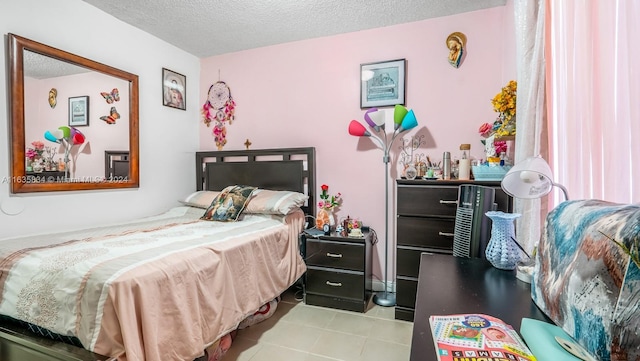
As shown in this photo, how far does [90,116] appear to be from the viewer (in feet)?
7.82

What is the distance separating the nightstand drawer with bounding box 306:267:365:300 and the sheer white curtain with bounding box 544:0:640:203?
156 cm

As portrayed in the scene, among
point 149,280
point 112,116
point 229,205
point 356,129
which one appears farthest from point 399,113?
point 112,116

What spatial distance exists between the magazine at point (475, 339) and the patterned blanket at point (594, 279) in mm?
136

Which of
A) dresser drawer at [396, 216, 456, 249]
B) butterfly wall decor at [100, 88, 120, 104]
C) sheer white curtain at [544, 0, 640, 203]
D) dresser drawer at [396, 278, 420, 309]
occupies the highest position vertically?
butterfly wall decor at [100, 88, 120, 104]

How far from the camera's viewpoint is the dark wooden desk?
30.3 inches

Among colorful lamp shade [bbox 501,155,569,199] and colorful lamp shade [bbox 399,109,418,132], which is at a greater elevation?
colorful lamp shade [bbox 399,109,418,132]

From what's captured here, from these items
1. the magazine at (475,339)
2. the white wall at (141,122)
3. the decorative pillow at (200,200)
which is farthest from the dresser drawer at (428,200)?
the white wall at (141,122)

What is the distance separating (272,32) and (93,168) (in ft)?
6.39

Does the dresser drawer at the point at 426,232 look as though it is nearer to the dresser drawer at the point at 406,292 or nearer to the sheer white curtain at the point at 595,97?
the dresser drawer at the point at 406,292

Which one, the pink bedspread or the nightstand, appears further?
the nightstand

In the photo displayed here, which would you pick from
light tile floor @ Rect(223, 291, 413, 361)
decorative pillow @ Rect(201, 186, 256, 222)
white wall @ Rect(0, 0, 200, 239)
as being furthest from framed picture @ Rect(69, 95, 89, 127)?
light tile floor @ Rect(223, 291, 413, 361)

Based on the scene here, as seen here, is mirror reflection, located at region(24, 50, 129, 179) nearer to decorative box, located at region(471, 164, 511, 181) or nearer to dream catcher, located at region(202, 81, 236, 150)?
dream catcher, located at region(202, 81, 236, 150)

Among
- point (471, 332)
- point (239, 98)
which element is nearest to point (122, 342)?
point (471, 332)

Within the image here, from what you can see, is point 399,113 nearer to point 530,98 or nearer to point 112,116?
point 530,98
